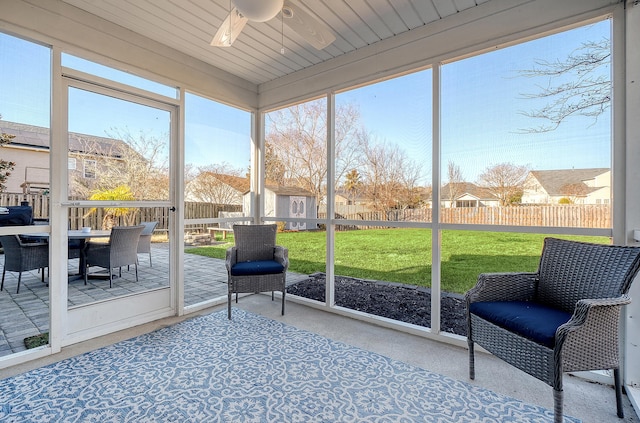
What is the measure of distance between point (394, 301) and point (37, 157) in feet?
11.7

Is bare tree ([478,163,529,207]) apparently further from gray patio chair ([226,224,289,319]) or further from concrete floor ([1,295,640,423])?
gray patio chair ([226,224,289,319])

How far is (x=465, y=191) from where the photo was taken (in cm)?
265

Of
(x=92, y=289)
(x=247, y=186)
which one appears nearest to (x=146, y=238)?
(x=92, y=289)

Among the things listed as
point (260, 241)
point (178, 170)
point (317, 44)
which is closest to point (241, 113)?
point (178, 170)

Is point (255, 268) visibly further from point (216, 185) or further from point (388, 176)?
point (388, 176)

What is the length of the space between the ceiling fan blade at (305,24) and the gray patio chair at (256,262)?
2174mm

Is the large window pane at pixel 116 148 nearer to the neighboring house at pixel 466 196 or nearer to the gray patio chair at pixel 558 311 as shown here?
the neighboring house at pixel 466 196

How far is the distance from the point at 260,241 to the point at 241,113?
1.77 meters

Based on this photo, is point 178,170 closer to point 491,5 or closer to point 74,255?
point 74,255

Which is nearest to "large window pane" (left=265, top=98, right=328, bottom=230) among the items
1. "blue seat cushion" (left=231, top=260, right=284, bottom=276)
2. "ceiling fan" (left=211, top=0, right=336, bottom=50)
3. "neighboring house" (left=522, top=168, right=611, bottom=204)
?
"blue seat cushion" (left=231, top=260, right=284, bottom=276)

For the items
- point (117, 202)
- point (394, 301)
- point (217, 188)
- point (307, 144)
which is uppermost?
point (307, 144)

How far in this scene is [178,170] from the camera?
3.31 metres

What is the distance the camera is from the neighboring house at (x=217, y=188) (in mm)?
3510

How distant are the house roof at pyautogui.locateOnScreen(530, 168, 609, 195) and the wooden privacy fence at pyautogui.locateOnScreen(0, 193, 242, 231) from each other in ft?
10.9
